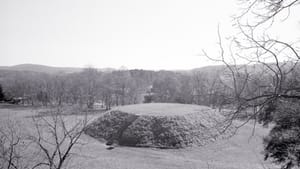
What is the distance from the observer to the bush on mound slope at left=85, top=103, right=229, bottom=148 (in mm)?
16438

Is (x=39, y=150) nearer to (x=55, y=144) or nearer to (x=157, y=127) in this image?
(x=55, y=144)

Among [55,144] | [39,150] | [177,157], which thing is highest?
[55,144]

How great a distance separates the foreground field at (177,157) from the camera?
12125mm

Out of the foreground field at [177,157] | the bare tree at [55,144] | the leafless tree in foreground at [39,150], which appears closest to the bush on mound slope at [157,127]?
the foreground field at [177,157]

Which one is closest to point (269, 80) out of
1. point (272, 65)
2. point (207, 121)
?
point (272, 65)

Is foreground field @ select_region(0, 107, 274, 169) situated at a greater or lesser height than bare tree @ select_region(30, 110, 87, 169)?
lesser

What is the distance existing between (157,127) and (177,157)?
4.06 meters

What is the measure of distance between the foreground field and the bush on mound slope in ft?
2.98

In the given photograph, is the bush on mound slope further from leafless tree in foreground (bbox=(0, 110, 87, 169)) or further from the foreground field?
leafless tree in foreground (bbox=(0, 110, 87, 169))

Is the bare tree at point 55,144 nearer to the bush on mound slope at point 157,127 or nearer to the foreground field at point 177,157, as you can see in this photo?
the foreground field at point 177,157

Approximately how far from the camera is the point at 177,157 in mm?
13914

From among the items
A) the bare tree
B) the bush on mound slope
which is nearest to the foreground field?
the bush on mound slope

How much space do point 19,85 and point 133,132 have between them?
42.3 metres

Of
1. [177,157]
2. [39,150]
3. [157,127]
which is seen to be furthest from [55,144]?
[157,127]
